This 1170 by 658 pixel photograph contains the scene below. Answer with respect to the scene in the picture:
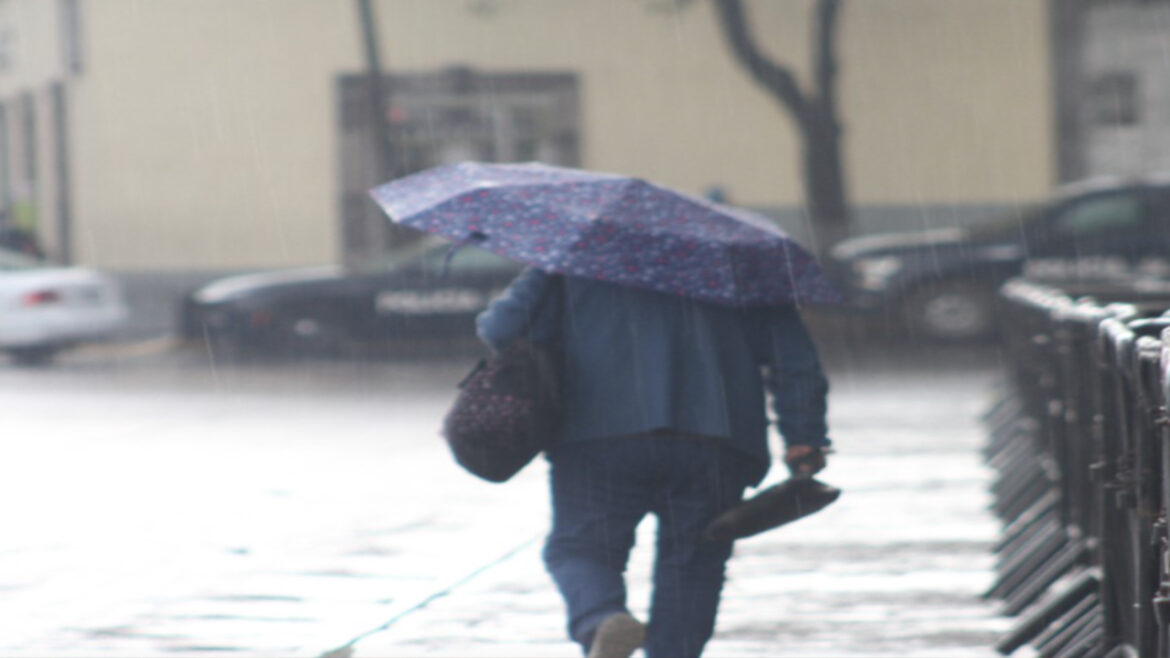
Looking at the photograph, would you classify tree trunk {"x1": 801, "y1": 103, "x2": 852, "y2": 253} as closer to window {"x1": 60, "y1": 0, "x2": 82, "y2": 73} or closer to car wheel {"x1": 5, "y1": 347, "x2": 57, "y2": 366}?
car wheel {"x1": 5, "y1": 347, "x2": 57, "y2": 366}

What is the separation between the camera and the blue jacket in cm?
491

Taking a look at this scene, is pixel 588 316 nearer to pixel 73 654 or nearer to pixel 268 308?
pixel 73 654

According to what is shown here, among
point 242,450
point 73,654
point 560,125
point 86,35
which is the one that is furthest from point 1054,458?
point 86,35

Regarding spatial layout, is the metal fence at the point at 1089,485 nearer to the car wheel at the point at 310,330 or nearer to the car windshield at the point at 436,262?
the car windshield at the point at 436,262

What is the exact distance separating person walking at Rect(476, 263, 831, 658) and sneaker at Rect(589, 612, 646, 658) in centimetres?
12

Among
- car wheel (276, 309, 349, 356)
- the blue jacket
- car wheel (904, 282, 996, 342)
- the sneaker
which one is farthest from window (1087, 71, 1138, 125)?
the sneaker

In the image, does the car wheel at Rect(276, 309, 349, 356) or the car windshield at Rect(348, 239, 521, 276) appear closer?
the car wheel at Rect(276, 309, 349, 356)

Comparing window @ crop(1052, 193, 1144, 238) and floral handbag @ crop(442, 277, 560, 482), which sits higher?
floral handbag @ crop(442, 277, 560, 482)

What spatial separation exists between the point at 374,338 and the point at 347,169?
8.12 metres

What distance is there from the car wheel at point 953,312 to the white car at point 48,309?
304 inches

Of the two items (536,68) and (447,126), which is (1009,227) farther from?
(447,126)

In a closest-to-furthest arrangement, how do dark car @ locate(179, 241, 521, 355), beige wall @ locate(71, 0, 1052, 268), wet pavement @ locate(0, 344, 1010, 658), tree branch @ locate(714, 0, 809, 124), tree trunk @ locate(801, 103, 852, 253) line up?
wet pavement @ locate(0, 344, 1010, 658) < dark car @ locate(179, 241, 521, 355) < tree branch @ locate(714, 0, 809, 124) < tree trunk @ locate(801, 103, 852, 253) < beige wall @ locate(71, 0, 1052, 268)

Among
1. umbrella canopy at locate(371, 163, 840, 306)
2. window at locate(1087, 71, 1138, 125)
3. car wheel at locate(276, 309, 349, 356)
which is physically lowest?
car wheel at locate(276, 309, 349, 356)

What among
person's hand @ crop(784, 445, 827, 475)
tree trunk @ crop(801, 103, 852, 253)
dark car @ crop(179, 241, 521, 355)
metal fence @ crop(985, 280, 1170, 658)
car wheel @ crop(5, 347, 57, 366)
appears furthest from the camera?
tree trunk @ crop(801, 103, 852, 253)
